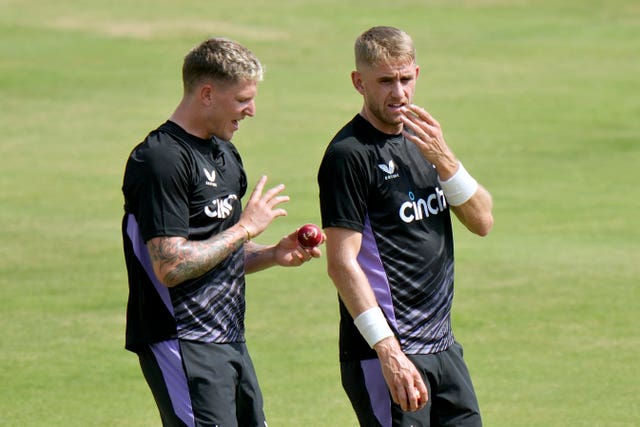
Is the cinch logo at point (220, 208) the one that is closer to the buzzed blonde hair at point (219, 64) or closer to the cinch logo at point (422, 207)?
the buzzed blonde hair at point (219, 64)

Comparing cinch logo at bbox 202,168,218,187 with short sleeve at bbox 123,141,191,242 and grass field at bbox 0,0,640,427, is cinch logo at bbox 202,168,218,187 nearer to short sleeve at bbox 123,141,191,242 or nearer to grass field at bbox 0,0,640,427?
short sleeve at bbox 123,141,191,242

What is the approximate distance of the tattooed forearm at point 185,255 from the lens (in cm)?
604

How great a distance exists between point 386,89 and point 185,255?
3.97 ft

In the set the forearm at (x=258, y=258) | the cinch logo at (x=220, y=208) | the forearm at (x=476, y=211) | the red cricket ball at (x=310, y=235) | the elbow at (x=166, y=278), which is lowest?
the elbow at (x=166, y=278)

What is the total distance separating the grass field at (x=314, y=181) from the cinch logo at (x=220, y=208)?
3452 mm

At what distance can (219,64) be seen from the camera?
6.23 metres

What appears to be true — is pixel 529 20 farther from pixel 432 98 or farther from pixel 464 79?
pixel 432 98

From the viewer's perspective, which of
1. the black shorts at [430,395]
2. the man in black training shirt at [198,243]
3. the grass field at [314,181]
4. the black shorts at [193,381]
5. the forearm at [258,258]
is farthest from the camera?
the grass field at [314,181]

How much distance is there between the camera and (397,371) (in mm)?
6109

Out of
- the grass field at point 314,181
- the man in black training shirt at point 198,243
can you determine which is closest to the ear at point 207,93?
the man in black training shirt at point 198,243

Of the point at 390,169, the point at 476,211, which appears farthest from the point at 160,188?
the point at 476,211

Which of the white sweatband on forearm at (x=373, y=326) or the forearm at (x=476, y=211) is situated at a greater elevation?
the forearm at (x=476, y=211)

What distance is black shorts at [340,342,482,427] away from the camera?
639cm

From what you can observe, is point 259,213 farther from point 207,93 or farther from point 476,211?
point 476,211
